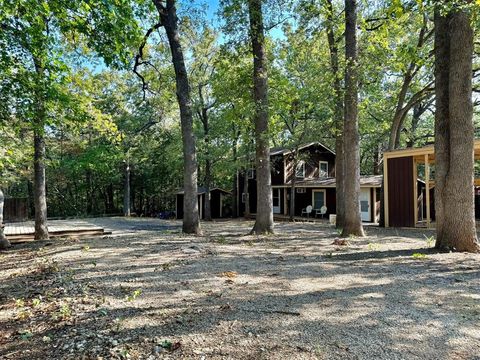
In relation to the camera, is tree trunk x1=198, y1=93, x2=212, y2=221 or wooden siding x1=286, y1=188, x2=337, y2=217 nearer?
wooden siding x1=286, y1=188, x2=337, y2=217

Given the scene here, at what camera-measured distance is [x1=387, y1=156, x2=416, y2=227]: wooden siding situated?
13.4 metres

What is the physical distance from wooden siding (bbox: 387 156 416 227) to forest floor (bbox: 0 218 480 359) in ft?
26.3

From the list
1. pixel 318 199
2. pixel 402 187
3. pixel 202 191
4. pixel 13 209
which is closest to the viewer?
pixel 402 187

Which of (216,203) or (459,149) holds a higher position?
(459,149)

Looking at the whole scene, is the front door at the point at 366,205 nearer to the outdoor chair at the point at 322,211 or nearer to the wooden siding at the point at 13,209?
the outdoor chair at the point at 322,211

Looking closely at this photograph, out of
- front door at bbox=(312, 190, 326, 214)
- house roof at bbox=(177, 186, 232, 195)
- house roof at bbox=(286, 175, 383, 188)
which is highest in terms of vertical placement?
house roof at bbox=(286, 175, 383, 188)

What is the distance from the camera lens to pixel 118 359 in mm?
2438

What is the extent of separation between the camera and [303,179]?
78.7 feet

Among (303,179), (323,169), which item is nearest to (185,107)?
(303,179)

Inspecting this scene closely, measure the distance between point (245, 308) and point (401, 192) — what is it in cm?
1211

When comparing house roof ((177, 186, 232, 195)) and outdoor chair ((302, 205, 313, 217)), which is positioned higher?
house roof ((177, 186, 232, 195))

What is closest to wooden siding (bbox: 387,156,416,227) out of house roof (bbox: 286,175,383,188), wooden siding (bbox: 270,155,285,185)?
house roof (bbox: 286,175,383,188)

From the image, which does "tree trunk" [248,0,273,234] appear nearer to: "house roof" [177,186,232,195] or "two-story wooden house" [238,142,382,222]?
"two-story wooden house" [238,142,382,222]

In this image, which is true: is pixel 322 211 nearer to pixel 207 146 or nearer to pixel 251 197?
pixel 251 197
